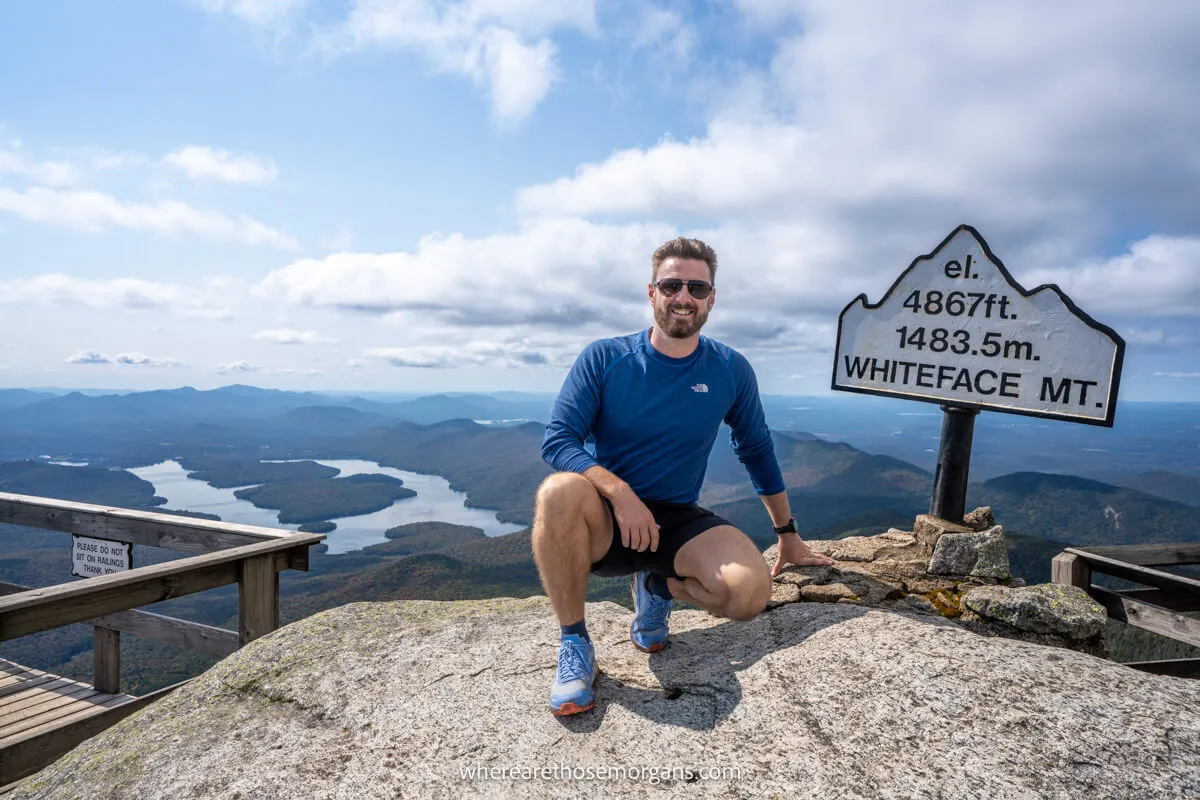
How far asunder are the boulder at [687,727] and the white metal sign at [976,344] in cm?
228

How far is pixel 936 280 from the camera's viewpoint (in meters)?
5.29

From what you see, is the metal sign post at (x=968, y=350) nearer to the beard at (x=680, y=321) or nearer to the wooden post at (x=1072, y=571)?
the wooden post at (x=1072, y=571)

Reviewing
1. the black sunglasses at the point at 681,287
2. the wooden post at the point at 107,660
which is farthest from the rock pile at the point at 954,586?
the wooden post at the point at 107,660

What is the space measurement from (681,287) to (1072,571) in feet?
16.2

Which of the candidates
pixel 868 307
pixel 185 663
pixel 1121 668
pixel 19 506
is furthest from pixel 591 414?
pixel 185 663

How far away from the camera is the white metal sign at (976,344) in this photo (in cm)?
452

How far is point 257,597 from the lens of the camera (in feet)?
15.9

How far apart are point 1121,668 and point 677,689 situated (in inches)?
85.6

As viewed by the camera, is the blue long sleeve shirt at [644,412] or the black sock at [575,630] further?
the blue long sleeve shirt at [644,412]

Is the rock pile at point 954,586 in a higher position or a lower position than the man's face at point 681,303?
lower

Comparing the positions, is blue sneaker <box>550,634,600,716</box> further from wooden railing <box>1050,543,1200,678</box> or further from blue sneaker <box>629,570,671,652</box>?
wooden railing <box>1050,543,1200,678</box>

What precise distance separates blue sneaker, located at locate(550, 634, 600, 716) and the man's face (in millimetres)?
1866

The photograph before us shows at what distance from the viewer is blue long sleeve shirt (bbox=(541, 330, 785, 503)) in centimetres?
360

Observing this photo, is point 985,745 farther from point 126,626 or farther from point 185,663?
point 185,663
